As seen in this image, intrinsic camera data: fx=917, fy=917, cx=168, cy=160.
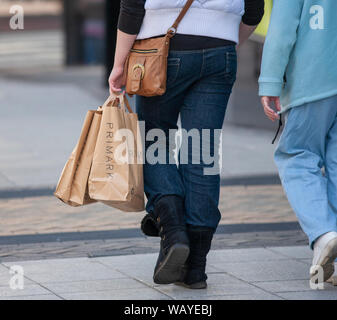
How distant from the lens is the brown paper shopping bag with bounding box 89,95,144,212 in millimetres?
4277

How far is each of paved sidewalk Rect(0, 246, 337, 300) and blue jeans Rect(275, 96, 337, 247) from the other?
36 centimetres

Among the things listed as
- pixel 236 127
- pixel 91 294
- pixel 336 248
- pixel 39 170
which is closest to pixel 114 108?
pixel 91 294

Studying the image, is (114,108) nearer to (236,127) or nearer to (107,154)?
(107,154)

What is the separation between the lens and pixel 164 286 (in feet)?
14.7

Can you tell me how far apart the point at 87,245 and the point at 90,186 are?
4.21 ft

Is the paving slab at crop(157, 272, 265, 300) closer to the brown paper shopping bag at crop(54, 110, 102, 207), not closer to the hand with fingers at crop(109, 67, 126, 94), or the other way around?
the brown paper shopping bag at crop(54, 110, 102, 207)

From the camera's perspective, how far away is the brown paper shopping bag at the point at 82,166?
4.36 m

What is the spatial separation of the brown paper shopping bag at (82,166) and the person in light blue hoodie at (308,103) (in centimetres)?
82

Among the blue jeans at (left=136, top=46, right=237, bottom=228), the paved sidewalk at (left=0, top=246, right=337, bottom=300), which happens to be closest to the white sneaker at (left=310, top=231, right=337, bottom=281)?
the paved sidewalk at (left=0, top=246, right=337, bottom=300)

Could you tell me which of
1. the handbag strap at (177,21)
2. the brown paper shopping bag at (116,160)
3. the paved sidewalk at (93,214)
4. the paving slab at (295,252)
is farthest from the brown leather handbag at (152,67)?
the paved sidewalk at (93,214)

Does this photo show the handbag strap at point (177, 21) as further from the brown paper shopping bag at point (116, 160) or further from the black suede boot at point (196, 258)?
the black suede boot at point (196, 258)
